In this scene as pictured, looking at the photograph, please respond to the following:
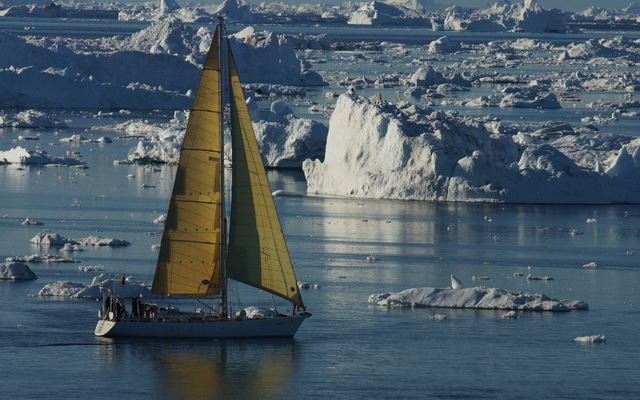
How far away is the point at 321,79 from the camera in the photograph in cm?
8056

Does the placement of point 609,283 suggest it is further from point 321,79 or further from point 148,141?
point 321,79

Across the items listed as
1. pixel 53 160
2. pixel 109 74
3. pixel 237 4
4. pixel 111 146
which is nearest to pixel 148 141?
pixel 111 146

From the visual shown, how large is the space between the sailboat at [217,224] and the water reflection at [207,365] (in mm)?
533

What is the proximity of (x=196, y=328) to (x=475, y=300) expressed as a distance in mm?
5264

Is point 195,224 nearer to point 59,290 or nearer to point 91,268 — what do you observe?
point 59,290

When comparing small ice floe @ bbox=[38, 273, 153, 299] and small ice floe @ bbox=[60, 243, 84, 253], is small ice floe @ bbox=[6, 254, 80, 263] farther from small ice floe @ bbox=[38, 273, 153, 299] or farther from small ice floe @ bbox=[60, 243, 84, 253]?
small ice floe @ bbox=[38, 273, 153, 299]

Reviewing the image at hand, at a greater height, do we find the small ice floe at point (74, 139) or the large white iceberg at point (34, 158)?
the small ice floe at point (74, 139)

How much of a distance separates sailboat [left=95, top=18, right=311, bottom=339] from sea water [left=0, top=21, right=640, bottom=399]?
0.81 meters

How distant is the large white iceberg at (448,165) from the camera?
35.6 m

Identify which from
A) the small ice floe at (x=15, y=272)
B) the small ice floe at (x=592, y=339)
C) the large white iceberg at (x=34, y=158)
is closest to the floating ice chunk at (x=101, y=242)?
the small ice floe at (x=15, y=272)

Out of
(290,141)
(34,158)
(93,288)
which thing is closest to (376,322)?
(93,288)

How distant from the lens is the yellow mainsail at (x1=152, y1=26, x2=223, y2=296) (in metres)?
20.7

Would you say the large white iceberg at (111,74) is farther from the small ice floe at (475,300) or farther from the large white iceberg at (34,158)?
the small ice floe at (475,300)

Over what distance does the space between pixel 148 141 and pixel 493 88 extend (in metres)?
32.0
